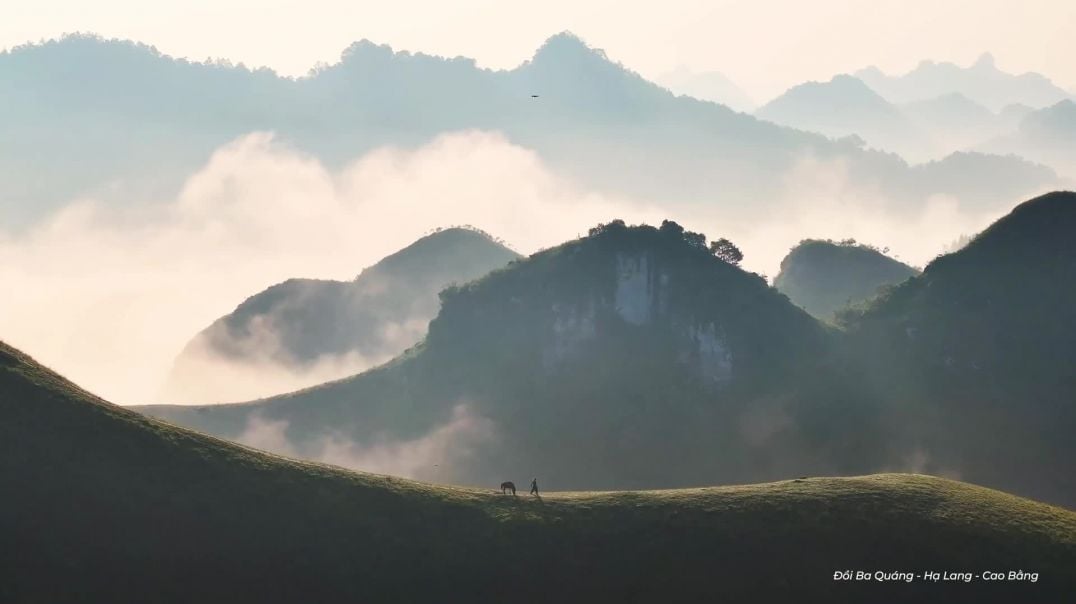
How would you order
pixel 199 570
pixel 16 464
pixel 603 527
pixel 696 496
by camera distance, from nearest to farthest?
pixel 199 570
pixel 16 464
pixel 603 527
pixel 696 496

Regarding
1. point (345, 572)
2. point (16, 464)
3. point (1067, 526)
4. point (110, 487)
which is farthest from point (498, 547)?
point (1067, 526)

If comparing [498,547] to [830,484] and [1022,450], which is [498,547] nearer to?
[830,484]

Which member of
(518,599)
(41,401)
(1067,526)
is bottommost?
(518,599)

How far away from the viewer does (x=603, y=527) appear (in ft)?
343

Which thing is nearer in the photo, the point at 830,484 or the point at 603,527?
the point at 603,527

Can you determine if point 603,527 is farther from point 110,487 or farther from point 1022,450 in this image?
point 1022,450

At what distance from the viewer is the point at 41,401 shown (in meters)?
106

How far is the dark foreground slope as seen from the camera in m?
91.7

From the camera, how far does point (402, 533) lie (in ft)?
332

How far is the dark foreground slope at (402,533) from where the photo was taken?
301 feet

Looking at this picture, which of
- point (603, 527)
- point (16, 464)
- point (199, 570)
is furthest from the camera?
point (603, 527)

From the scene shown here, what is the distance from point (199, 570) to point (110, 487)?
46.8 feet

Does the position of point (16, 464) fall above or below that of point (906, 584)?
above

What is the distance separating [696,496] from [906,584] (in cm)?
2399
